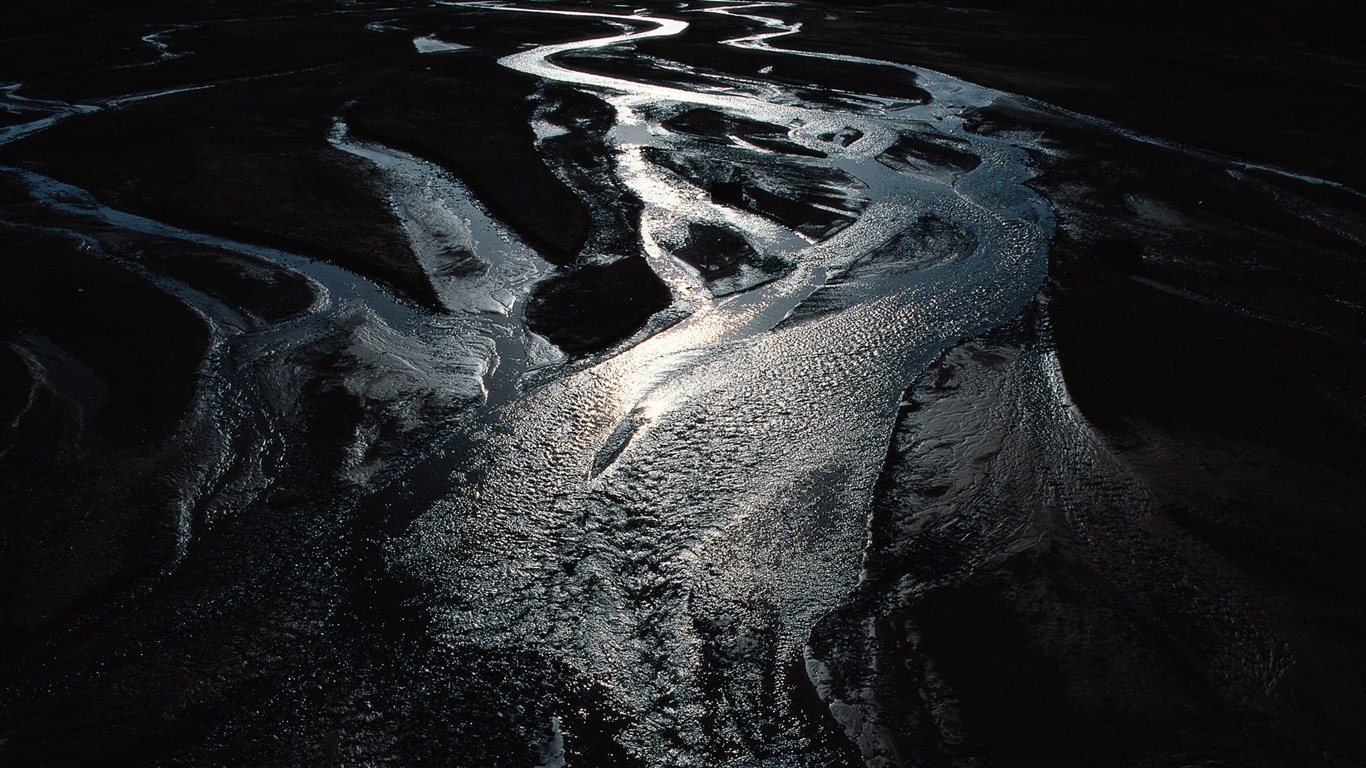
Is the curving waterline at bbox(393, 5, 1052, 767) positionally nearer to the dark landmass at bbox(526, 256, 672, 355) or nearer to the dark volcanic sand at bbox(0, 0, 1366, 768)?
the dark volcanic sand at bbox(0, 0, 1366, 768)

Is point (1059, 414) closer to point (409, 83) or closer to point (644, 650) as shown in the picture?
point (644, 650)

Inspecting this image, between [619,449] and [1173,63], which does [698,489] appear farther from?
[1173,63]

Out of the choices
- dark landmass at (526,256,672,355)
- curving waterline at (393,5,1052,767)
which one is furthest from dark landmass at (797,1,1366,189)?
dark landmass at (526,256,672,355)

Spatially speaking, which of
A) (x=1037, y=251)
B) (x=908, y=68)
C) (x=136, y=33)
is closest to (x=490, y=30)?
(x=136, y=33)

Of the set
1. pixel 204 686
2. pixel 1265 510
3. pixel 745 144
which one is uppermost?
pixel 745 144

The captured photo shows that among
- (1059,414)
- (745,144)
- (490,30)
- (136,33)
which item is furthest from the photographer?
(490,30)

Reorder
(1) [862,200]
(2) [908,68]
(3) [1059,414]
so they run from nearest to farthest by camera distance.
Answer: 1. (3) [1059,414]
2. (1) [862,200]
3. (2) [908,68]

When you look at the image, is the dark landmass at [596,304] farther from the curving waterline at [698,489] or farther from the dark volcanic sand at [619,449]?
the curving waterline at [698,489]

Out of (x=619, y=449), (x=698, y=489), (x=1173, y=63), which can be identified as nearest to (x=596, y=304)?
(x=619, y=449)
